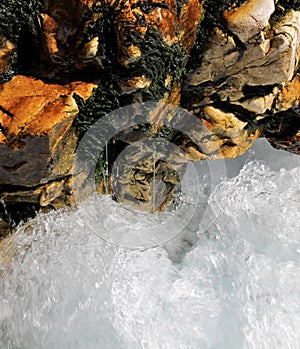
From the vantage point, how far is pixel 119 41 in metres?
2.97

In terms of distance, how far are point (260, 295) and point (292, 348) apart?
1.74ft

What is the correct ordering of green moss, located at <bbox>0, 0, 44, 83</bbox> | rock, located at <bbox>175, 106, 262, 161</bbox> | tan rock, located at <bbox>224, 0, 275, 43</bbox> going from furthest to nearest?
rock, located at <bbox>175, 106, 262, 161</bbox> → tan rock, located at <bbox>224, 0, 275, 43</bbox> → green moss, located at <bbox>0, 0, 44, 83</bbox>

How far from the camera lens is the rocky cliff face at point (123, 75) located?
2.96m

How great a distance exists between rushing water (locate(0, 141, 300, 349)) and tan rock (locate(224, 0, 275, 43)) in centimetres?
197

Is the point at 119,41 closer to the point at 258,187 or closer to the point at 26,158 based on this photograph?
the point at 26,158

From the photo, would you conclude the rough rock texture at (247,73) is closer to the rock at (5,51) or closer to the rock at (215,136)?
the rock at (215,136)

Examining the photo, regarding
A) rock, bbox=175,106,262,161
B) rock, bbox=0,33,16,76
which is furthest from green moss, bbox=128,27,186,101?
rock, bbox=0,33,16,76

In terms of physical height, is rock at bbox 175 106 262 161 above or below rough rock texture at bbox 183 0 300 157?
below

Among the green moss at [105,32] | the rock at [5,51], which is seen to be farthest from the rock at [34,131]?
the green moss at [105,32]

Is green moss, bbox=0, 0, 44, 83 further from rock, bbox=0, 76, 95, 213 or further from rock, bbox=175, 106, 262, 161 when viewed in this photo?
rock, bbox=175, 106, 262, 161

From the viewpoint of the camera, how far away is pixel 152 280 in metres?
3.96

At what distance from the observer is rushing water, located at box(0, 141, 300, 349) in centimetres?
346

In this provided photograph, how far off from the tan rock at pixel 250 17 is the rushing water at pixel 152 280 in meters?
1.97

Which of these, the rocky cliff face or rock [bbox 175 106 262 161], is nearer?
the rocky cliff face
